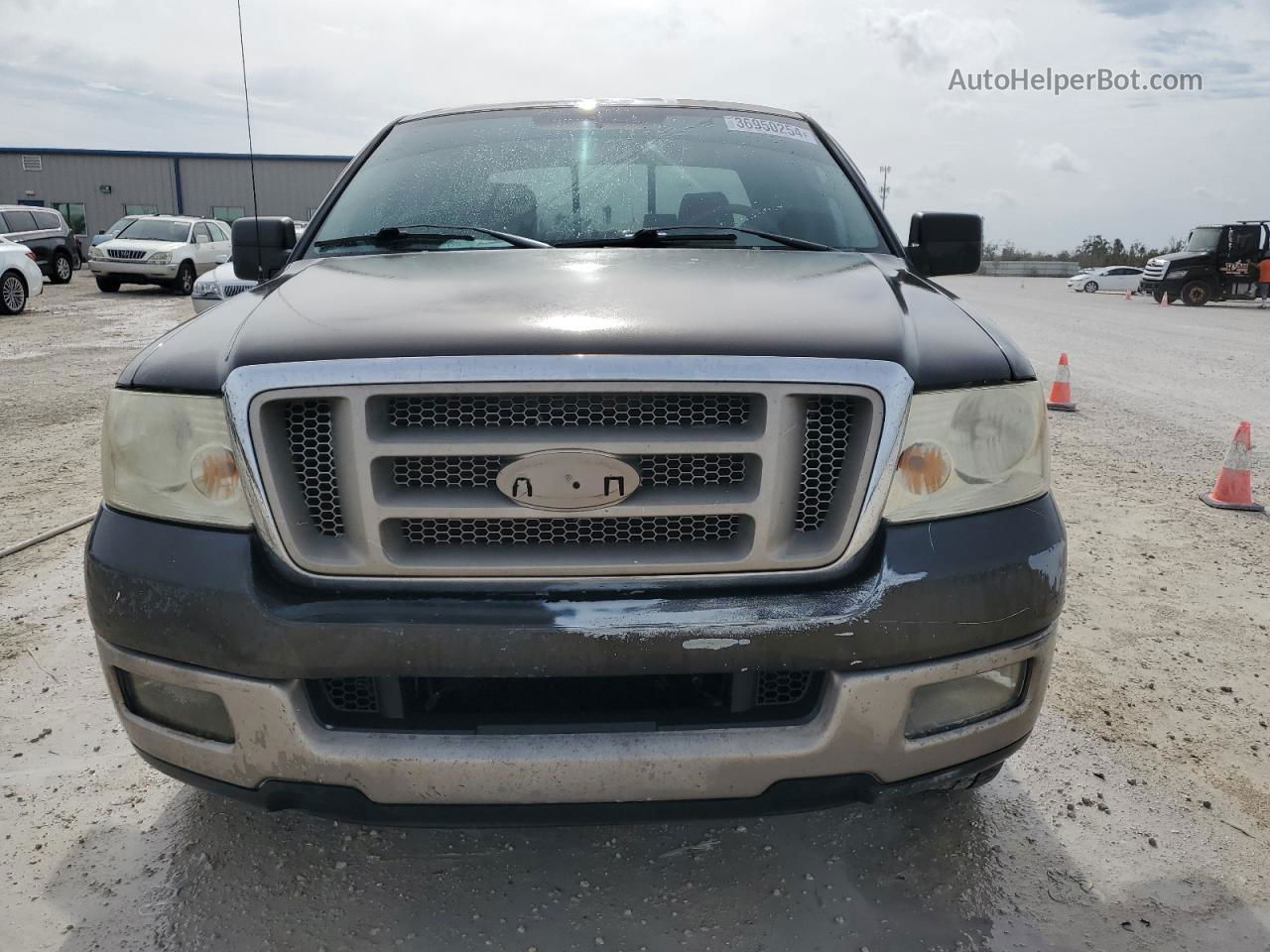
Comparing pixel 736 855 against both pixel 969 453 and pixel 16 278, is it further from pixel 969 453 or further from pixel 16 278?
pixel 16 278

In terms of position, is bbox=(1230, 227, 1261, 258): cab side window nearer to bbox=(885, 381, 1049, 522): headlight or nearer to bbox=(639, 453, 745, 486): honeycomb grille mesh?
bbox=(885, 381, 1049, 522): headlight

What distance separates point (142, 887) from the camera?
84.4 inches

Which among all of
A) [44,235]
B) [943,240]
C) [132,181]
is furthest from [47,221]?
[132,181]

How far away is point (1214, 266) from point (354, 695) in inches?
1086

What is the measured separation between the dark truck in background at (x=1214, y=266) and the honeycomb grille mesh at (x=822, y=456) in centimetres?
2686

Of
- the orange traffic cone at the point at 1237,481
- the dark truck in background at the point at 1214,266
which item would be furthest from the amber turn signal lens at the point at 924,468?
the dark truck in background at the point at 1214,266

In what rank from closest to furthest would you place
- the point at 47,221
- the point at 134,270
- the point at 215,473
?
the point at 215,473, the point at 134,270, the point at 47,221

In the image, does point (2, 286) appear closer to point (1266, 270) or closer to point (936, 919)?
point (936, 919)

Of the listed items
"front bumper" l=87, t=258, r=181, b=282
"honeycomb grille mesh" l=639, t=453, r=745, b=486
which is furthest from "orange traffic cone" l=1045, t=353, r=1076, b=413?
"front bumper" l=87, t=258, r=181, b=282

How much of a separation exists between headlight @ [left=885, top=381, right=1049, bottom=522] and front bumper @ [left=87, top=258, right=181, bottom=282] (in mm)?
21279

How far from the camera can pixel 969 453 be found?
72.1 inches

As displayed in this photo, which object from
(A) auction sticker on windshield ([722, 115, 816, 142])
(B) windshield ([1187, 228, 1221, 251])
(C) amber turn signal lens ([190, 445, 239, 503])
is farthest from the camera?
(B) windshield ([1187, 228, 1221, 251])

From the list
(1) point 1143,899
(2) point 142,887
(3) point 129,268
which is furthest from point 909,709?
(3) point 129,268

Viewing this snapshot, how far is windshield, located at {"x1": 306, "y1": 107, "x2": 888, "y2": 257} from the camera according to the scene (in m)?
2.84
